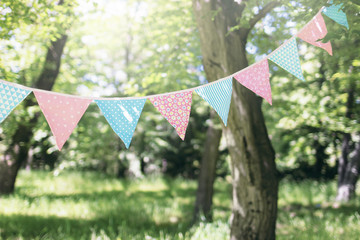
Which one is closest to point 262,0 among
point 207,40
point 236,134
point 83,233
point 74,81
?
point 207,40

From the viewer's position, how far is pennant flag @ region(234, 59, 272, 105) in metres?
2.52

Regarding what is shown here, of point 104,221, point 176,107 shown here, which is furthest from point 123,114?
point 104,221

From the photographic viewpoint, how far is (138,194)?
23.6 feet

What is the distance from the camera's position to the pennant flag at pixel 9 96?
2127 millimetres

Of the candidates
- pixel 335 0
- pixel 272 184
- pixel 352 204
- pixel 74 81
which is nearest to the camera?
pixel 335 0

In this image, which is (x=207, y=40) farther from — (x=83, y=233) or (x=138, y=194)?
(x=138, y=194)

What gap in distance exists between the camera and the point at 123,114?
2373 mm

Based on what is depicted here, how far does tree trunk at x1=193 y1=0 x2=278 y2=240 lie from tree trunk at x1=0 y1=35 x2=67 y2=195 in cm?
289

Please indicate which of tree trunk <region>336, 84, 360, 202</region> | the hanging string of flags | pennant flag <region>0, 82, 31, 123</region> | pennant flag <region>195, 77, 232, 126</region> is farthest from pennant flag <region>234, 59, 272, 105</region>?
tree trunk <region>336, 84, 360, 202</region>

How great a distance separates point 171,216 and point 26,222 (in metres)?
2.46

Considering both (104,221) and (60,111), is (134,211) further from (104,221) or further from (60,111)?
(60,111)

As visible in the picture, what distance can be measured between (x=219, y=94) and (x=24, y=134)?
4.07 metres

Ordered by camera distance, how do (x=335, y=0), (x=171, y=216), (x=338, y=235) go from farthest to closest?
(x=171, y=216)
(x=338, y=235)
(x=335, y=0)

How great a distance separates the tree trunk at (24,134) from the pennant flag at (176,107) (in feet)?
Result: 10.5
